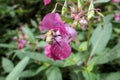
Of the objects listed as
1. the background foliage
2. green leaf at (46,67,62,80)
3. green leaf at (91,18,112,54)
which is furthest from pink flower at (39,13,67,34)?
green leaf at (91,18,112,54)

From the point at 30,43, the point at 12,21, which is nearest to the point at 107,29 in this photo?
the point at 30,43

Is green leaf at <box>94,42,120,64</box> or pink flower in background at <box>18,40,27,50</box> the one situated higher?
green leaf at <box>94,42,120,64</box>

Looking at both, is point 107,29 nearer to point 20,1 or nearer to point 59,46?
point 59,46

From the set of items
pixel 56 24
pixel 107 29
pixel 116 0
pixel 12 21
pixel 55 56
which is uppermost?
pixel 56 24

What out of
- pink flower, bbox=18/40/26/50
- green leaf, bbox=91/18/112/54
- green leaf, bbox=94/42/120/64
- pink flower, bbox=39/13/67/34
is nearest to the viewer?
pink flower, bbox=39/13/67/34

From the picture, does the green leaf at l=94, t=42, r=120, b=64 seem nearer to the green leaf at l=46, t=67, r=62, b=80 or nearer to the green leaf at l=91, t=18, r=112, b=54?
the green leaf at l=91, t=18, r=112, b=54

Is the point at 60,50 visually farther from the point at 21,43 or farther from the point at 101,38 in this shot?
the point at 21,43

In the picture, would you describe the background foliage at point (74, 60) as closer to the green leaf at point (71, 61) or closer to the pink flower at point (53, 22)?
the green leaf at point (71, 61)

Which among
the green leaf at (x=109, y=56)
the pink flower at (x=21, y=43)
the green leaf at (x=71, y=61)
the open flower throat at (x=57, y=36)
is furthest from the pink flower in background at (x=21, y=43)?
the open flower throat at (x=57, y=36)
